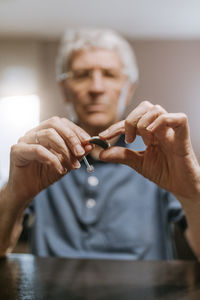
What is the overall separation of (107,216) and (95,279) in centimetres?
32

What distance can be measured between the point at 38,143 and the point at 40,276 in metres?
0.18

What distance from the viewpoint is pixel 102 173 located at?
0.69 metres

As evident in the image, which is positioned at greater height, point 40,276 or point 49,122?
point 49,122

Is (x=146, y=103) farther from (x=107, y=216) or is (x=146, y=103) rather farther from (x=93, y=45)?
(x=107, y=216)

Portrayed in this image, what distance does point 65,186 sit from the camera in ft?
2.36

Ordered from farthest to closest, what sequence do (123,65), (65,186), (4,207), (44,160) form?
(65,186)
(123,65)
(4,207)
(44,160)

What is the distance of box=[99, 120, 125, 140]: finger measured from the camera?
0.30m

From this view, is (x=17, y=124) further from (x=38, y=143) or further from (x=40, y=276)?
(x=40, y=276)

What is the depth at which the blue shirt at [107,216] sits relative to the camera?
26.1 inches

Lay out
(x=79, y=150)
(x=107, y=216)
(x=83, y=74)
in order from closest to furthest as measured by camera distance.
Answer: (x=79, y=150), (x=83, y=74), (x=107, y=216)

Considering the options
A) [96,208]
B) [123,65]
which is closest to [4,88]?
[123,65]

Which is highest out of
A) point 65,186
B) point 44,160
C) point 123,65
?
point 123,65

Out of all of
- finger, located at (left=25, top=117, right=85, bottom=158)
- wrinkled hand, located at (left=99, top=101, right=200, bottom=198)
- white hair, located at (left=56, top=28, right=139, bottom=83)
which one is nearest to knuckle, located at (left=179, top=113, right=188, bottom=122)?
wrinkled hand, located at (left=99, top=101, right=200, bottom=198)

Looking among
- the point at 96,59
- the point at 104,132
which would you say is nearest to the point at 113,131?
Answer: the point at 104,132
